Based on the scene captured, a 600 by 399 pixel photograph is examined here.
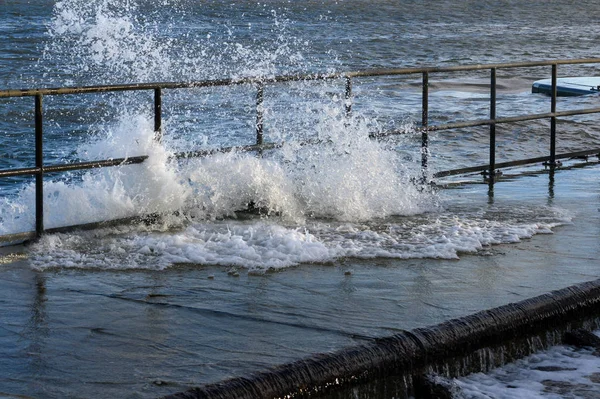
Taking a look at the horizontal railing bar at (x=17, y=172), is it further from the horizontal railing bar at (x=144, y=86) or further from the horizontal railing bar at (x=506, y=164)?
the horizontal railing bar at (x=506, y=164)

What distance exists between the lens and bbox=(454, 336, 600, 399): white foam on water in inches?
192

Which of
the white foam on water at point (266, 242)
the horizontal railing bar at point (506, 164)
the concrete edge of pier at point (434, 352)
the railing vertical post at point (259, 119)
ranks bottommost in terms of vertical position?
the concrete edge of pier at point (434, 352)

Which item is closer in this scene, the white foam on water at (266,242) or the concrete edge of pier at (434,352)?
the concrete edge of pier at (434,352)

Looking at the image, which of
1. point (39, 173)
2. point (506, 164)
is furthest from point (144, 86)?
point (506, 164)

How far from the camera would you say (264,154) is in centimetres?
1215

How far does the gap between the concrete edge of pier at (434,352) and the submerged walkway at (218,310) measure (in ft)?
0.55

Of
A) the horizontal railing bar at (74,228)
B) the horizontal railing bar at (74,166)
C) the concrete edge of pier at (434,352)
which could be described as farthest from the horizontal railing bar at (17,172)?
the concrete edge of pier at (434,352)

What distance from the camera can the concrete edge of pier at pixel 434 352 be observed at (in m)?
4.30

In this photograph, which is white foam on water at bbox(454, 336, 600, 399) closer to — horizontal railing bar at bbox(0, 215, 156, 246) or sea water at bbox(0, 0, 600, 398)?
sea water at bbox(0, 0, 600, 398)

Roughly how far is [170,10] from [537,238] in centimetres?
7532

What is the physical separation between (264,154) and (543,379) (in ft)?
24.1

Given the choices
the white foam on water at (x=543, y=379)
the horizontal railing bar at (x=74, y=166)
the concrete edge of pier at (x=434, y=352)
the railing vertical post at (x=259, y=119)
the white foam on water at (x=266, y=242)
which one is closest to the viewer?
the concrete edge of pier at (x=434, y=352)

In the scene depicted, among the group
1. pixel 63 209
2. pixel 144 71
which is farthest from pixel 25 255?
pixel 144 71

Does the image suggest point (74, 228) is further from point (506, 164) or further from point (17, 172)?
point (506, 164)
